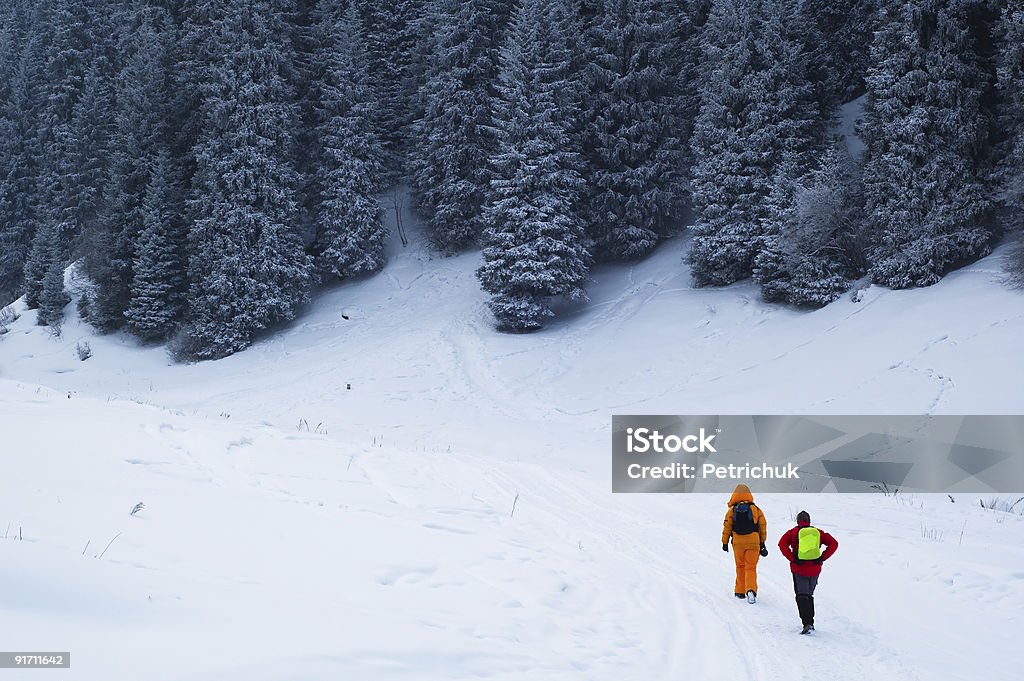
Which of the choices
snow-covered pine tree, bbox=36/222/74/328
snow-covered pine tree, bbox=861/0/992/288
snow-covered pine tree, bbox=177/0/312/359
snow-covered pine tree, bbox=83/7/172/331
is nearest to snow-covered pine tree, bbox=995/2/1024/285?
snow-covered pine tree, bbox=861/0/992/288

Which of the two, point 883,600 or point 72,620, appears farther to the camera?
point 883,600

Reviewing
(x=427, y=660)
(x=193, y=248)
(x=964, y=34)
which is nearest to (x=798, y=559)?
(x=427, y=660)

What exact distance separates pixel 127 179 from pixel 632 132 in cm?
2118

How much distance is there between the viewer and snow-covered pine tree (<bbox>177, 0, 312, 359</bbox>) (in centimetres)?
2784

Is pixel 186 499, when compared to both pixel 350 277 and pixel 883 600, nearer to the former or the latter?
pixel 883 600

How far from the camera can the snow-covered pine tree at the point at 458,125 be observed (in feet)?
104

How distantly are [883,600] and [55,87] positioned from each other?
156ft

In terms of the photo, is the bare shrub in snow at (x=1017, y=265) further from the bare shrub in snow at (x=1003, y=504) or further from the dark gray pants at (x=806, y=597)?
the dark gray pants at (x=806, y=597)

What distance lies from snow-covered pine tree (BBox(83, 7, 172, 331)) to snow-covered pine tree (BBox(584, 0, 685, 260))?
18.3 meters

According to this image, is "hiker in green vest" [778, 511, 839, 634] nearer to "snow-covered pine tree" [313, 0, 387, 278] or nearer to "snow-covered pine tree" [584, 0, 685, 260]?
"snow-covered pine tree" [584, 0, 685, 260]

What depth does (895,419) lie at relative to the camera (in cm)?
1494

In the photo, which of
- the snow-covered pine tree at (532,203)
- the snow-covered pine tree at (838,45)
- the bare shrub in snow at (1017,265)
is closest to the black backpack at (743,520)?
the bare shrub in snow at (1017,265)

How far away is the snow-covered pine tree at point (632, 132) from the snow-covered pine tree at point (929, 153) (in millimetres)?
9236

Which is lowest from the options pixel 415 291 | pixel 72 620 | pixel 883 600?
pixel 415 291
